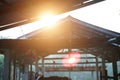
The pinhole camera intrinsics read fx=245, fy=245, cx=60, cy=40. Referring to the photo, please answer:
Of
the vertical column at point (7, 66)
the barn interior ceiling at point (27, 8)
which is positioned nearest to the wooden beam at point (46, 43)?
the vertical column at point (7, 66)

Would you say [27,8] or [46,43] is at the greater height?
[27,8]

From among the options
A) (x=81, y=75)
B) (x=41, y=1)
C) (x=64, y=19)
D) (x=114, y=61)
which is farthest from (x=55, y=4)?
(x=81, y=75)

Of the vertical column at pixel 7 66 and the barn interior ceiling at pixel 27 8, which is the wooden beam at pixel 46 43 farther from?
the barn interior ceiling at pixel 27 8

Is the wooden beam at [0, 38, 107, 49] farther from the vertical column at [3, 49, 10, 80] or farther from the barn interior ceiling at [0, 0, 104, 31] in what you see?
the barn interior ceiling at [0, 0, 104, 31]

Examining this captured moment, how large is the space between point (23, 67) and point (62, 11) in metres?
8.59

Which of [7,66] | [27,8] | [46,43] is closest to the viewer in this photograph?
[27,8]

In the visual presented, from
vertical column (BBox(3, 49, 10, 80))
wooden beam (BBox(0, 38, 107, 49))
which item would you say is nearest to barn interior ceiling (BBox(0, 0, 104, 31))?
wooden beam (BBox(0, 38, 107, 49))

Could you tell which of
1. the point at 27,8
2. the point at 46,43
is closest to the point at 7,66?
the point at 46,43

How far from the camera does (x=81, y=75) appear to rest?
23.3 metres

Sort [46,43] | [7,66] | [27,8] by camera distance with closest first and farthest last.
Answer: [27,8] < [46,43] < [7,66]

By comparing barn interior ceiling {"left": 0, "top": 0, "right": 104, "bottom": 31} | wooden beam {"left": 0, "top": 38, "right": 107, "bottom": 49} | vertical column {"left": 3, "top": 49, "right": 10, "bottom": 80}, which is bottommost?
vertical column {"left": 3, "top": 49, "right": 10, "bottom": 80}

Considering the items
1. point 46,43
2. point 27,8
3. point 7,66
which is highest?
point 27,8

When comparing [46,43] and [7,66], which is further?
[7,66]

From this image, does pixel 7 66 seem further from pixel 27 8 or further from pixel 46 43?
pixel 27 8
